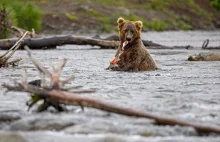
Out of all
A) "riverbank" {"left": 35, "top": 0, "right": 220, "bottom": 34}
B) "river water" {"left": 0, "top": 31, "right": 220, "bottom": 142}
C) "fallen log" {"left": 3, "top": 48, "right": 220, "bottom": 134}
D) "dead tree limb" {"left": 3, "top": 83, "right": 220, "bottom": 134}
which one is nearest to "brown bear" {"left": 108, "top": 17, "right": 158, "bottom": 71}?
"river water" {"left": 0, "top": 31, "right": 220, "bottom": 142}

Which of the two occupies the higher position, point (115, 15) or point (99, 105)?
point (99, 105)

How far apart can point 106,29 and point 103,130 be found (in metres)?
38.6

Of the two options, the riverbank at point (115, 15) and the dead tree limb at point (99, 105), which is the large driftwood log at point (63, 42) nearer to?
the dead tree limb at point (99, 105)

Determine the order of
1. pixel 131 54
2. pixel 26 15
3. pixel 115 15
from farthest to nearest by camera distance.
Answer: pixel 115 15
pixel 26 15
pixel 131 54

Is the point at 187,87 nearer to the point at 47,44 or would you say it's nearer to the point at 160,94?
the point at 160,94

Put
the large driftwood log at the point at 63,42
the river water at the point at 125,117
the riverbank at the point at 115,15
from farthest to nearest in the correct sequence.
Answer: the riverbank at the point at 115,15, the large driftwood log at the point at 63,42, the river water at the point at 125,117

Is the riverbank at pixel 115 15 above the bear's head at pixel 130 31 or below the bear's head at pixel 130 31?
below

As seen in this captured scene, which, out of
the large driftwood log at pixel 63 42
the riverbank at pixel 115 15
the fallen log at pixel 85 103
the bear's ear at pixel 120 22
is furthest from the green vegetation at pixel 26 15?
the fallen log at pixel 85 103

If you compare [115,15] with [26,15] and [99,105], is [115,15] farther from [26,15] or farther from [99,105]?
[99,105]

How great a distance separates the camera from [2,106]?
293 inches

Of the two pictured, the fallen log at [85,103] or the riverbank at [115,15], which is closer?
the fallen log at [85,103]

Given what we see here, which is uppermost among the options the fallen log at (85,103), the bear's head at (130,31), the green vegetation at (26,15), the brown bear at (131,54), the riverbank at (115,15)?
→ the fallen log at (85,103)

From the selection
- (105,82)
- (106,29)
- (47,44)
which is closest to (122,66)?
(105,82)

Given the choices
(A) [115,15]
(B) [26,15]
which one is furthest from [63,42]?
(A) [115,15]
